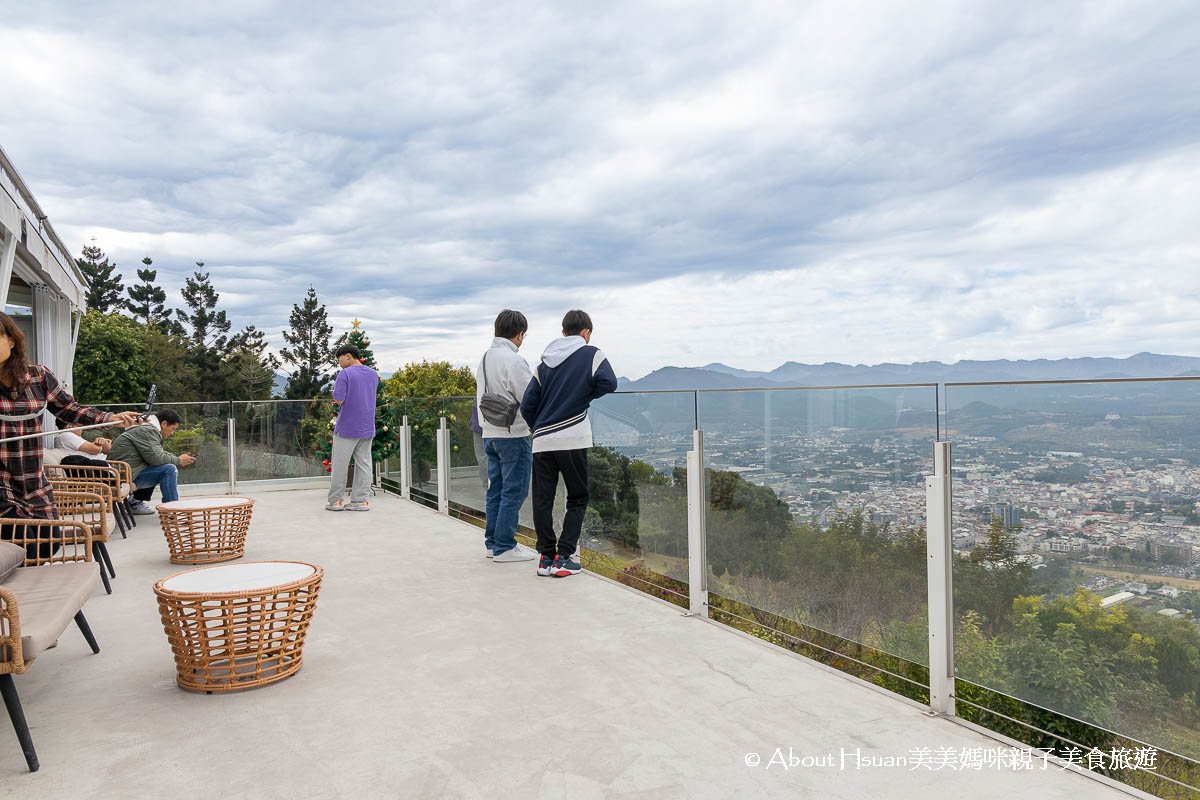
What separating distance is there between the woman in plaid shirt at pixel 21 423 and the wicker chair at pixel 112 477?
5.15 ft

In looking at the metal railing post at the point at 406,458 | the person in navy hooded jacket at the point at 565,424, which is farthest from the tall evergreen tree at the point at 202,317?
the person in navy hooded jacket at the point at 565,424

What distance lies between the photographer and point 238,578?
126 inches

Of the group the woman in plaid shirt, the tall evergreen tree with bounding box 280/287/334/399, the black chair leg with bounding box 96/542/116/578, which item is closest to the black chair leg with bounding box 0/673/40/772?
the woman in plaid shirt

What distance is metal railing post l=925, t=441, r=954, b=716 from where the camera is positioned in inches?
104

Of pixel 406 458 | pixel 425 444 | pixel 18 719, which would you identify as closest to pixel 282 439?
pixel 406 458

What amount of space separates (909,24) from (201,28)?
30.0 ft

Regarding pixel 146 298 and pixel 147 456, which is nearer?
pixel 147 456

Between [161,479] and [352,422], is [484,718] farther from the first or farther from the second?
[161,479]

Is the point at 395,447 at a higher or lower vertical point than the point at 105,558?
higher

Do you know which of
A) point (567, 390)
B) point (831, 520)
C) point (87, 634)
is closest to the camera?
point (831, 520)

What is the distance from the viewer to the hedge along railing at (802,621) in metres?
2.33

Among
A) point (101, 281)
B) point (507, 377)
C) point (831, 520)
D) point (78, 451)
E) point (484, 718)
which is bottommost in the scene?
point (484, 718)

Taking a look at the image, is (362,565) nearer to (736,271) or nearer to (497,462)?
(497,462)

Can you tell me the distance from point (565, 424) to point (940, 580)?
254 centimetres
